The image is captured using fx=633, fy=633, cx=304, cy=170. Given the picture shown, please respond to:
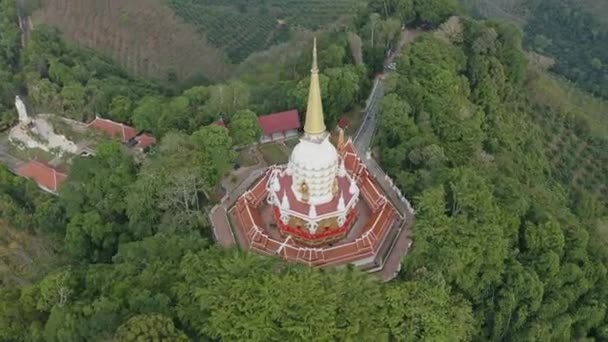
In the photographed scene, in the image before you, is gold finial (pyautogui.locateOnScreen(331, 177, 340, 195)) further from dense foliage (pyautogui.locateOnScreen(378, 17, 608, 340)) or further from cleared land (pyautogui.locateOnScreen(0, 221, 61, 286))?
cleared land (pyautogui.locateOnScreen(0, 221, 61, 286))

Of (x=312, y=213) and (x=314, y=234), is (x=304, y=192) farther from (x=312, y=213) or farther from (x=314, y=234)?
(x=314, y=234)

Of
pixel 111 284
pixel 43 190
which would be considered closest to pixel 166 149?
pixel 111 284

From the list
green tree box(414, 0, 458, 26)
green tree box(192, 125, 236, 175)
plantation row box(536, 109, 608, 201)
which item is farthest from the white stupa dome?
green tree box(414, 0, 458, 26)

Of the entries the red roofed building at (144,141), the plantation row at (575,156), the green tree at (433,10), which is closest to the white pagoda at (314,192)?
the red roofed building at (144,141)

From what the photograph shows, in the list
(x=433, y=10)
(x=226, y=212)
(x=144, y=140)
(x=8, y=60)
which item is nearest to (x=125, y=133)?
(x=144, y=140)

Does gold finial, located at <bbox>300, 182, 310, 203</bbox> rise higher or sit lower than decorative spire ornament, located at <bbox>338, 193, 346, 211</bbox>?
higher

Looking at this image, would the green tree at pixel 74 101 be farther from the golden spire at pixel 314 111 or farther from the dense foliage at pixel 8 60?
the golden spire at pixel 314 111
